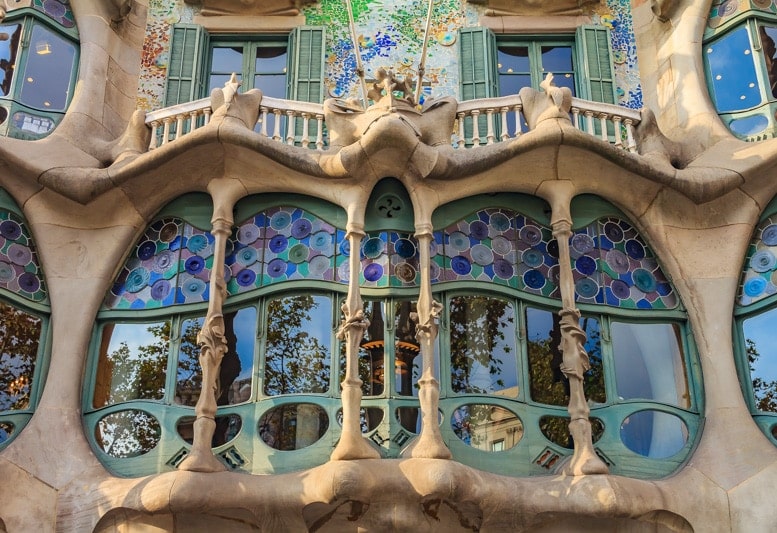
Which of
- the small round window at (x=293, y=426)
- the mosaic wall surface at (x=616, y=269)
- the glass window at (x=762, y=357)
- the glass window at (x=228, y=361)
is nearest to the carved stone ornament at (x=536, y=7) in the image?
the mosaic wall surface at (x=616, y=269)

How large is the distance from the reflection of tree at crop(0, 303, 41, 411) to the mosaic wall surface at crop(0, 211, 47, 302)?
0.24 meters

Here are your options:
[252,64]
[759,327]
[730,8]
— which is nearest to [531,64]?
[730,8]

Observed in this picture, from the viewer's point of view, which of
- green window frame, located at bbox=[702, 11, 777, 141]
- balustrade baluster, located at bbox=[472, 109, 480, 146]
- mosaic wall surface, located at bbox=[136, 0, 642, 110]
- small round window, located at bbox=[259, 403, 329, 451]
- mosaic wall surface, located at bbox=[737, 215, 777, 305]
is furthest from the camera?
mosaic wall surface, located at bbox=[136, 0, 642, 110]

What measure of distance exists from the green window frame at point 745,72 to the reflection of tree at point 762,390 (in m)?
2.51

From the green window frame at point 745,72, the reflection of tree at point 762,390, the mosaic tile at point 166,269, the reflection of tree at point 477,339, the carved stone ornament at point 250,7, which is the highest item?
the carved stone ornament at point 250,7

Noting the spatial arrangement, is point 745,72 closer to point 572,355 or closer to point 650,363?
point 650,363

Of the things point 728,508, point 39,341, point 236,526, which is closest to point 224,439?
point 236,526

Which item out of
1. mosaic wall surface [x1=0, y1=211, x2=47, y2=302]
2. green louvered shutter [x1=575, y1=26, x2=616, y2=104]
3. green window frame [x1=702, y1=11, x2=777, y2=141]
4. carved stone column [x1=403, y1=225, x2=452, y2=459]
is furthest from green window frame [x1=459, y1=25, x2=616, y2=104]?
mosaic wall surface [x1=0, y1=211, x2=47, y2=302]

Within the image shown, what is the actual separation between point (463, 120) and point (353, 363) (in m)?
3.54

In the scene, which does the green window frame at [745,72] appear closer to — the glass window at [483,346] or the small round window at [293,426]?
the glass window at [483,346]

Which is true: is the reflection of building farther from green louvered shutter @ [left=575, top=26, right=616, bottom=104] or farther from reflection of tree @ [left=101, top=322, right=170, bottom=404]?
green louvered shutter @ [left=575, top=26, right=616, bottom=104]

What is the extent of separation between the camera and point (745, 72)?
40.5ft

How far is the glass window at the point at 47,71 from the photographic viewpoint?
12.2 m

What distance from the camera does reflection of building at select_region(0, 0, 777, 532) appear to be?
32.7 ft
